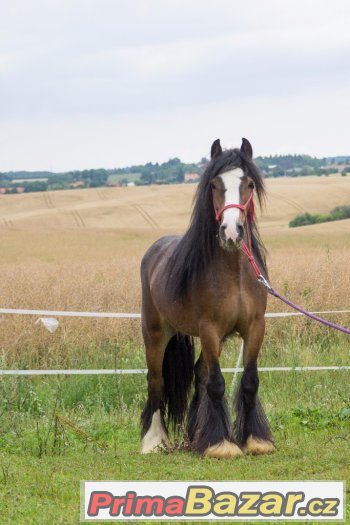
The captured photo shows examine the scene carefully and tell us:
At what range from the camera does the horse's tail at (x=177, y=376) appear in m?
8.05

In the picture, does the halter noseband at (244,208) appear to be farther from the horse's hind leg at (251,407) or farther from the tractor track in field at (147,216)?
the tractor track in field at (147,216)

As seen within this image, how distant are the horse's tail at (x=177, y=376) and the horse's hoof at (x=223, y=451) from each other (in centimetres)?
129

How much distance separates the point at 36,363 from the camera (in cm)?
1135

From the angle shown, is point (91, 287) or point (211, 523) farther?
point (91, 287)

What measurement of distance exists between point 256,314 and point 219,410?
824 mm

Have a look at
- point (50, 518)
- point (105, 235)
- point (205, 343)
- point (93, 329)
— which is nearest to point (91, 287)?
point (93, 329)

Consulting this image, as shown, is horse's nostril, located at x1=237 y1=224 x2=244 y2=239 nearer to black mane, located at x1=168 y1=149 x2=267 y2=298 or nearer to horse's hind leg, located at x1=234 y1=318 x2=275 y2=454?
black mane, located at x1=168 y1=149 x2=267 y2=298

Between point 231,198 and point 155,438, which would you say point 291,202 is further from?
point 231,198

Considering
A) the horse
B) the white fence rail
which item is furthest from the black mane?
the white fence rail

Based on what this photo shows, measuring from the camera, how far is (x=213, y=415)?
6.95m

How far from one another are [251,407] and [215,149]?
2.13m

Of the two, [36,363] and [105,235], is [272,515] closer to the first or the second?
[36,363]

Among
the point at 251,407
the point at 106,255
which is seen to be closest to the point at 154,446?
the point at 251,407

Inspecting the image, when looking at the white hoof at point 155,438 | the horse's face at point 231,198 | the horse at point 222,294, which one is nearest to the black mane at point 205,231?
the horse at point 222,294
